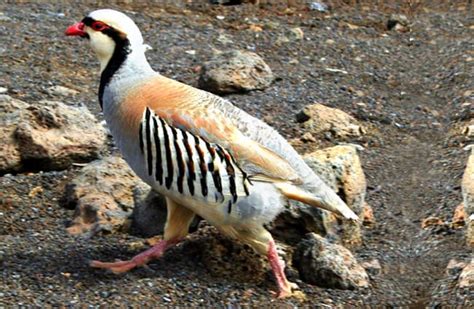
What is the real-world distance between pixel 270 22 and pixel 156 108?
5868 millimetres

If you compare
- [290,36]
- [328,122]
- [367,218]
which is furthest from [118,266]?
[290,36]

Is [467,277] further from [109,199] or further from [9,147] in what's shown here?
[9,147]

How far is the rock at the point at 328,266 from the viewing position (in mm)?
5828

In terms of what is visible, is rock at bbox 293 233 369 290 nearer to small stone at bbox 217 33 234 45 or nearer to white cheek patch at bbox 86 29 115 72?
white cheek patch at bbox 86 29 115 72

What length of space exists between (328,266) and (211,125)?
3.09 feet

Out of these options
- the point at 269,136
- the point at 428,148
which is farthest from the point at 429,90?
the point at 269,136

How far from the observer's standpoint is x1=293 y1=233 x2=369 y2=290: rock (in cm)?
583

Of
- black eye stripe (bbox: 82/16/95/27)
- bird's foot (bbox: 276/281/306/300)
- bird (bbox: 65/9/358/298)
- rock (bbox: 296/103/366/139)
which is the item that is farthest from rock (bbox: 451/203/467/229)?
black eye stripe (bbox: 82/16/95/27)

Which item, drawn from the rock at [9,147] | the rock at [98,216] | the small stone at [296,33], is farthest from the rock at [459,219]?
the small stone at [296,33]

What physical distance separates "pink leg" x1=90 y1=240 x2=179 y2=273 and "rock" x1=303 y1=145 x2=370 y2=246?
1.01 m

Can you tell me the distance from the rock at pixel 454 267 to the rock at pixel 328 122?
7.29ft

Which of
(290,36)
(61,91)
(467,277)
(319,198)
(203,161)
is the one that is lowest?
(290,36)

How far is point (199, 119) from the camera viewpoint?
18.8ft

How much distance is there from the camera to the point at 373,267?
A: 20.6ft
